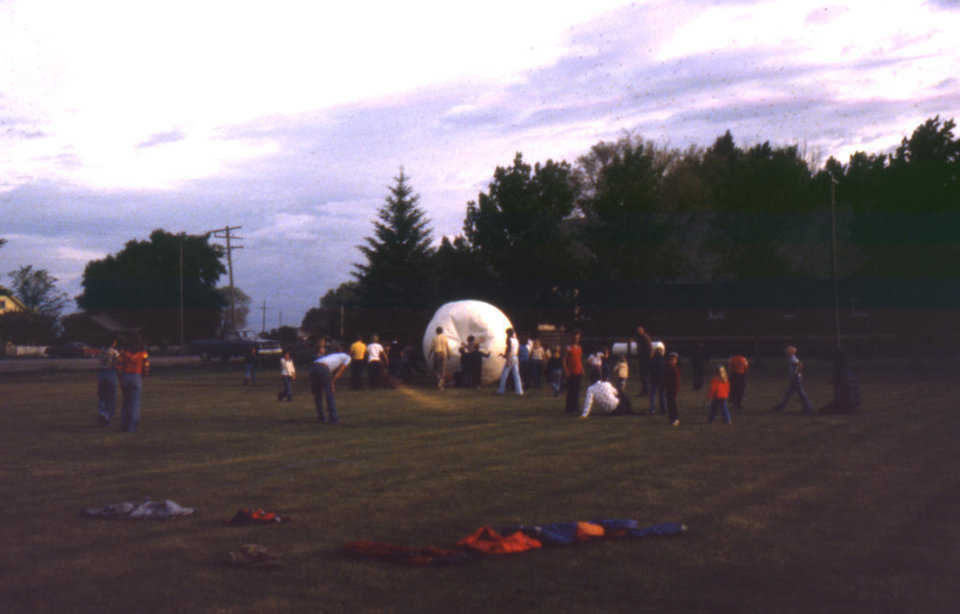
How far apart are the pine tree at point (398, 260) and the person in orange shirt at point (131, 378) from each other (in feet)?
126

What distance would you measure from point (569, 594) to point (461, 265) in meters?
46.8

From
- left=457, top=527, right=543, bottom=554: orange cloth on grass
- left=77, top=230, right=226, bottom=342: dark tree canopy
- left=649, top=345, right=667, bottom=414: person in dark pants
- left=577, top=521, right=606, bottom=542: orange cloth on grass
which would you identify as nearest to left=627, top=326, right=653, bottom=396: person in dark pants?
left=649, top=345, right=667, bottom=414: person in dark pants

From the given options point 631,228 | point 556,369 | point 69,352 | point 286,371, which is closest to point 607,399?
point 556,369

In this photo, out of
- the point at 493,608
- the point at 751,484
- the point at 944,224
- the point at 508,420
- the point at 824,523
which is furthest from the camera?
the point at 944,224

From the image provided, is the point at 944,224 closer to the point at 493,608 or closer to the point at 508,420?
the point at 508,420

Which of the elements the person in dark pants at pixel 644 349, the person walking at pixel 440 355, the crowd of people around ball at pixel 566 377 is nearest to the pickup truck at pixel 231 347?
the person walking at pixel 440 355

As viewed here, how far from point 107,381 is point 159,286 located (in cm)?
8244

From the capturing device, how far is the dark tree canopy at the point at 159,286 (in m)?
92.2

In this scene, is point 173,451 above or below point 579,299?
below

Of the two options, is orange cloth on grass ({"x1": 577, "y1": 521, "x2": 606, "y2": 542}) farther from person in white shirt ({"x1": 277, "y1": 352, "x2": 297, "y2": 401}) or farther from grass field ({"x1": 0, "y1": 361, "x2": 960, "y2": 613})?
person in white shirt ({"x1": 277, "y1": 352, "x2": 297, "y2": 401})

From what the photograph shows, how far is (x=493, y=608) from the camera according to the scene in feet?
17.3

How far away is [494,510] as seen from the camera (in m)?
8.16

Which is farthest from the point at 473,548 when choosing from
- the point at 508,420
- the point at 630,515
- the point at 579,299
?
the point at 579,299

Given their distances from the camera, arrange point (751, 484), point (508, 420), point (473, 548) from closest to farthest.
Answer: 1. point (473, 548)
2. point (751, 484)
3. point (508, 420)
